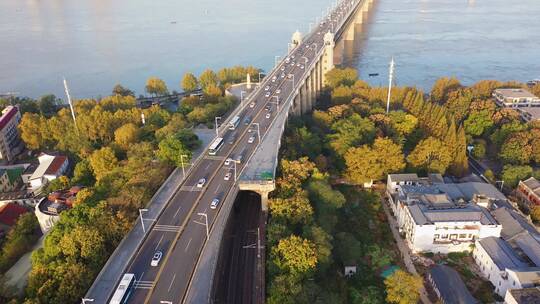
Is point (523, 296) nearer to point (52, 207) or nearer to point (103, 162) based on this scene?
point (103, 162)

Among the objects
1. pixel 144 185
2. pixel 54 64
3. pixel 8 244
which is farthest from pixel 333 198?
pixel 54 64

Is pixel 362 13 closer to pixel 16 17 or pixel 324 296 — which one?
pixel 16 17

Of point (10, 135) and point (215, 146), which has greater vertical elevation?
point (215, 146)

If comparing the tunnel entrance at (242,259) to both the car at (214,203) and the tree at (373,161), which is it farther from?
the tree at (373,161)

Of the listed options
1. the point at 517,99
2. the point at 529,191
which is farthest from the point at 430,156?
the point at 517,99

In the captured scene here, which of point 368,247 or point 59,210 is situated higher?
point 59,210

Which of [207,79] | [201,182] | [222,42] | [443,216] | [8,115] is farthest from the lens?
[222,42]
